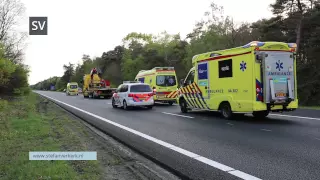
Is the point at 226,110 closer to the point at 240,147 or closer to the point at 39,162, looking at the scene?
the point at 240,147

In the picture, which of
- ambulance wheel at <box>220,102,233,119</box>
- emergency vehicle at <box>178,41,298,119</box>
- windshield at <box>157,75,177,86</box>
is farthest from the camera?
windshield at <box>157,75,177,86</box>

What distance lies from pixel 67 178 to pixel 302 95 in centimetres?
3066

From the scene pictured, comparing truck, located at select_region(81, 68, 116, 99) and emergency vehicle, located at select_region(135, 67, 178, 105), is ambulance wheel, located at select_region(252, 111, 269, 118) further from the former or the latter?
truck, located at select_region(81, 68, 116, 99)

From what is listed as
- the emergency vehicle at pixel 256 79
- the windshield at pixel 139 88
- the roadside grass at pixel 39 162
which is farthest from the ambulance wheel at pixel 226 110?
the windshield at pixel 139 88

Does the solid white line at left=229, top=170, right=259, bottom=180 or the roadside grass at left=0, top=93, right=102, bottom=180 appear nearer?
the solid white line at left=229, top=170, right=259, bottom=180

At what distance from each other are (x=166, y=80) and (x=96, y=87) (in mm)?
20864

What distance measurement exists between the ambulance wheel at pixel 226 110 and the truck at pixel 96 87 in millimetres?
26676

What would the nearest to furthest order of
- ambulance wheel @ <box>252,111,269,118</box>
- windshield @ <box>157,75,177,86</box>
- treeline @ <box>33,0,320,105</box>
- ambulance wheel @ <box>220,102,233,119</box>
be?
ambulance wheel @ <box>220,102,233,119</box>
ambulance wheel @ <box>252,111,269,118</box>
windshield @ <box>157,75,177,86</box>
treeline @ <box>33,0,320,105</box>

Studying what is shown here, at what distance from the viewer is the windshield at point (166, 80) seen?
22.9 meters

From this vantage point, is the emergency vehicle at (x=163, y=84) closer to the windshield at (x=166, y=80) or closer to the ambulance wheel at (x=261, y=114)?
the windshield at (x=166, y=80)

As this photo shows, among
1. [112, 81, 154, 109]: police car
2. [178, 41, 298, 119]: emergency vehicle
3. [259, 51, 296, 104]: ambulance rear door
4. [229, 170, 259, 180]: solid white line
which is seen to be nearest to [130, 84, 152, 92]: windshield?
[112, 81, 154, 109]: police car

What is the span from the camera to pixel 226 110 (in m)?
13.2

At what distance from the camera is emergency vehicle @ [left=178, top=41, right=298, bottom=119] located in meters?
11.6

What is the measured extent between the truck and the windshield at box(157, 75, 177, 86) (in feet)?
55.2
